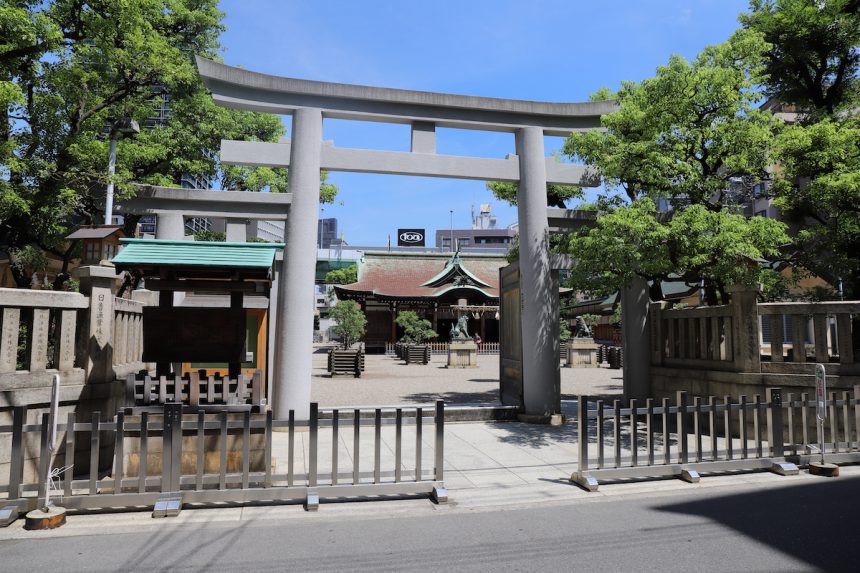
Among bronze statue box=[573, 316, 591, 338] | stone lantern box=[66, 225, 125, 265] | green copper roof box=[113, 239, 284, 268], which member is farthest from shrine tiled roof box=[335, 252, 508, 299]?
green copper roof box=[113, 239, 284, 268]

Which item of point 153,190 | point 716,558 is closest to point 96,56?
point 153,190

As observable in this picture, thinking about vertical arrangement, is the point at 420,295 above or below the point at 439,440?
above

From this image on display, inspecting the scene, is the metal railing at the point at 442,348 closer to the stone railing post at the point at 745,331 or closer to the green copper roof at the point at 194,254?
the stone railing post at the point at 745,331

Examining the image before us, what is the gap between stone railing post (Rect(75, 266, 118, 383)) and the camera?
766 cm

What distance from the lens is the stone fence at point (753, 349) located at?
8797mm

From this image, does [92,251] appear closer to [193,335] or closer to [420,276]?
[193,335]

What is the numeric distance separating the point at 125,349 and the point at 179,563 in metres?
6.03

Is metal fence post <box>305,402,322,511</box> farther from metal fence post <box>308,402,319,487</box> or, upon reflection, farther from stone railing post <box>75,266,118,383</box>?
stone railing post <box>75,266,118,383</box>

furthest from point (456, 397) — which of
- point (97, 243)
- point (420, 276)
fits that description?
point (420, 276)

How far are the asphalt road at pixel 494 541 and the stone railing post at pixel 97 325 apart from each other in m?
3.13

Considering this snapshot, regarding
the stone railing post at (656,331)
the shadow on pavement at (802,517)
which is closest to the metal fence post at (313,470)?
the shadow on pavement at (802,517)

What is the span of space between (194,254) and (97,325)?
178cm

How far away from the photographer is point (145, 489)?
19.3ft

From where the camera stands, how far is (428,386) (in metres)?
18.0
